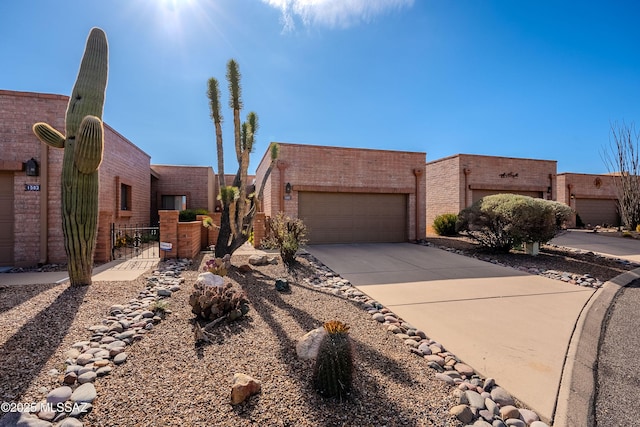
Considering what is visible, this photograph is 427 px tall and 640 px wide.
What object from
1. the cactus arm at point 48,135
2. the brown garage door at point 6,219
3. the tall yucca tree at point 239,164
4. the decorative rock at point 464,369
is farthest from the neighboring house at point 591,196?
the brown garage door at point 6,219

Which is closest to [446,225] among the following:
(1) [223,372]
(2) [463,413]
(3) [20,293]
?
(2) [463,413]

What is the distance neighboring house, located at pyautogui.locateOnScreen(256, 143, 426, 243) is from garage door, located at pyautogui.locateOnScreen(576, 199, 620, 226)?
13512mm

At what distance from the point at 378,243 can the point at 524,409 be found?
922 centimetres

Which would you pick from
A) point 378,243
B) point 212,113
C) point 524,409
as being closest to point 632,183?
point 378,243

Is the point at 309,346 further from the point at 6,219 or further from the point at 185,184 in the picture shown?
the point at 185,184

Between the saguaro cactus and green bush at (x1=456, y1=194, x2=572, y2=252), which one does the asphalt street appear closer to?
green bush at (x1=456, y1=194, x2=572, y2=252)

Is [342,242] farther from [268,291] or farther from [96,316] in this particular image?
[96,316]

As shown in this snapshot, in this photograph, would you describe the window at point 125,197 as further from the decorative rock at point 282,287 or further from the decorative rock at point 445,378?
the decorative rock at point 445,378

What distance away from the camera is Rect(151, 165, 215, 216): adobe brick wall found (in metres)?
15.8

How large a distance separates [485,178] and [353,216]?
7.94 meters

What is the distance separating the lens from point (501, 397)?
90.7 inches

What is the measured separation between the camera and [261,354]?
2795 millimetres

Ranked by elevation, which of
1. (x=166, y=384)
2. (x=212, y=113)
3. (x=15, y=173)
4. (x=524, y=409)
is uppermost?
(x=212, y=113)

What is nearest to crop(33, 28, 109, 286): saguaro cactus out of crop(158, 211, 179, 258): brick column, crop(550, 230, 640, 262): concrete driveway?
crop(158, 211, 179, 258): brick column
